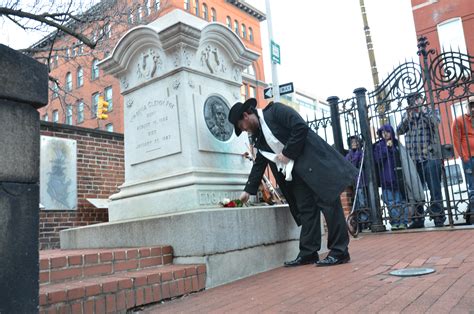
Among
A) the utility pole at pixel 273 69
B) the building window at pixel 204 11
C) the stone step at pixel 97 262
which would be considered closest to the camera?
the stone step at pixel 97 262

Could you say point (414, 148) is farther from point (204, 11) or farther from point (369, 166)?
point (204, 11)

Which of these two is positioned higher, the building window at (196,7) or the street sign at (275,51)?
the building window at (196,7)

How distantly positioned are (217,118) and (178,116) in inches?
22.1

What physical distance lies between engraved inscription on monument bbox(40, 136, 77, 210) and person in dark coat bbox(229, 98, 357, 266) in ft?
18.6

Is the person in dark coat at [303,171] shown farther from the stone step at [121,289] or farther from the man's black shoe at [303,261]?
the stone step at [121,289]

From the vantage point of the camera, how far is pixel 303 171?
436 cm

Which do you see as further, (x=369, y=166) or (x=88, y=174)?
(x=88, y=174)

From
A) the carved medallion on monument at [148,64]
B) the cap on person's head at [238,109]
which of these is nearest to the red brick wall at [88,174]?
the carved medallion on monument at [148,64]

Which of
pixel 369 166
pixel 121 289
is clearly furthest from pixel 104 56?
pixel 121 289

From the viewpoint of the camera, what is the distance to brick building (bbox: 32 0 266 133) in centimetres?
1379

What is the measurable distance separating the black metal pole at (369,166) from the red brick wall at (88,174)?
562 cm

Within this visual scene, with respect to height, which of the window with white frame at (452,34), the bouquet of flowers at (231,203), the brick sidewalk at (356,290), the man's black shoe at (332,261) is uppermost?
the window with white frame at (452,34)

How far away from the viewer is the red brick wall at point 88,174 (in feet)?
29.1

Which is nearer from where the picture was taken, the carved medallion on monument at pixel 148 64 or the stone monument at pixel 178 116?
the stone monument at pixel 178 116
